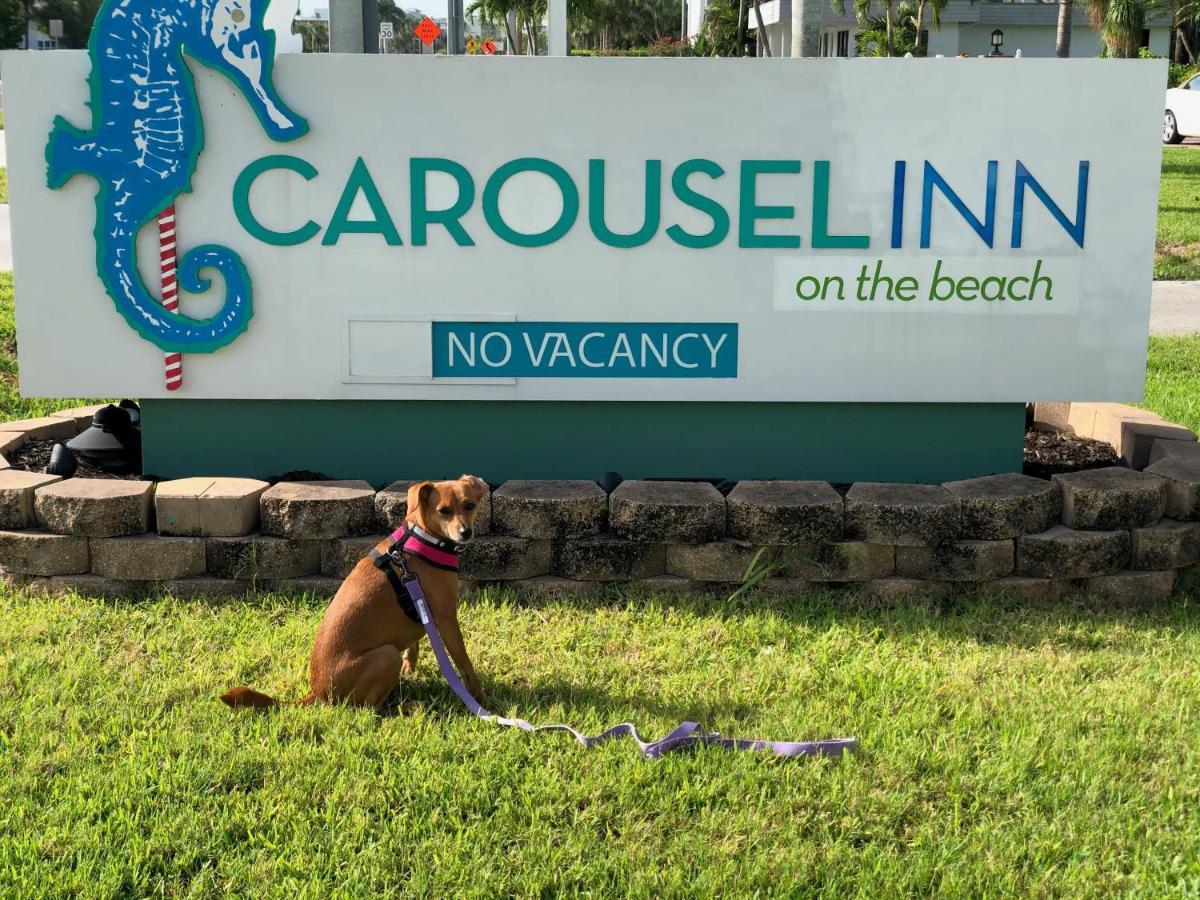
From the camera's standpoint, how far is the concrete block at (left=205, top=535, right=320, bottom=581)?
5.01 meters

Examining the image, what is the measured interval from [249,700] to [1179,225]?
1444cm

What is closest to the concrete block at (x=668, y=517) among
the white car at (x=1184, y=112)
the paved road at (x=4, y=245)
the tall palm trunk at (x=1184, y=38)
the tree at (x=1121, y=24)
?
the paved road at (x=4, y=245)

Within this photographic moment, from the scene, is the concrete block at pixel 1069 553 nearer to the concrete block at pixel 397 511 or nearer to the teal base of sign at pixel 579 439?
→ the teal base of sign at pixel 579 439

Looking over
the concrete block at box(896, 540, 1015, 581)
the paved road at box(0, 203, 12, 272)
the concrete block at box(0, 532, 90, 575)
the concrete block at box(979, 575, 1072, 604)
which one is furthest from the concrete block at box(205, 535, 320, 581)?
the paved road at box(0, 203, 12, 272)

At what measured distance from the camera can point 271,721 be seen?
3883 mm

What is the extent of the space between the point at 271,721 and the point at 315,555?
1.27 meters

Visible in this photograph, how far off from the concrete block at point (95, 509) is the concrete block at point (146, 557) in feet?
0.17

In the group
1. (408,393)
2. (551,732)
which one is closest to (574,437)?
(408,393)

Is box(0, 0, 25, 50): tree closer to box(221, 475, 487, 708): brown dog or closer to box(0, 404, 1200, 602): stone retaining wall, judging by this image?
box(0, 404, 1200, 602): stone retaining wall

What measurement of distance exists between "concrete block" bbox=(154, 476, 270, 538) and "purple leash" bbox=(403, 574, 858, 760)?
4.39 ft

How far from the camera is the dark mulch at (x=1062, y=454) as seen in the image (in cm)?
596

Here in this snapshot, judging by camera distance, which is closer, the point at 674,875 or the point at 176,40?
the point at 674,875

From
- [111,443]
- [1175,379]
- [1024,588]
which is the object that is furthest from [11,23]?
[1024,588]

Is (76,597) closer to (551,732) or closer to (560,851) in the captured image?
(551,732)
